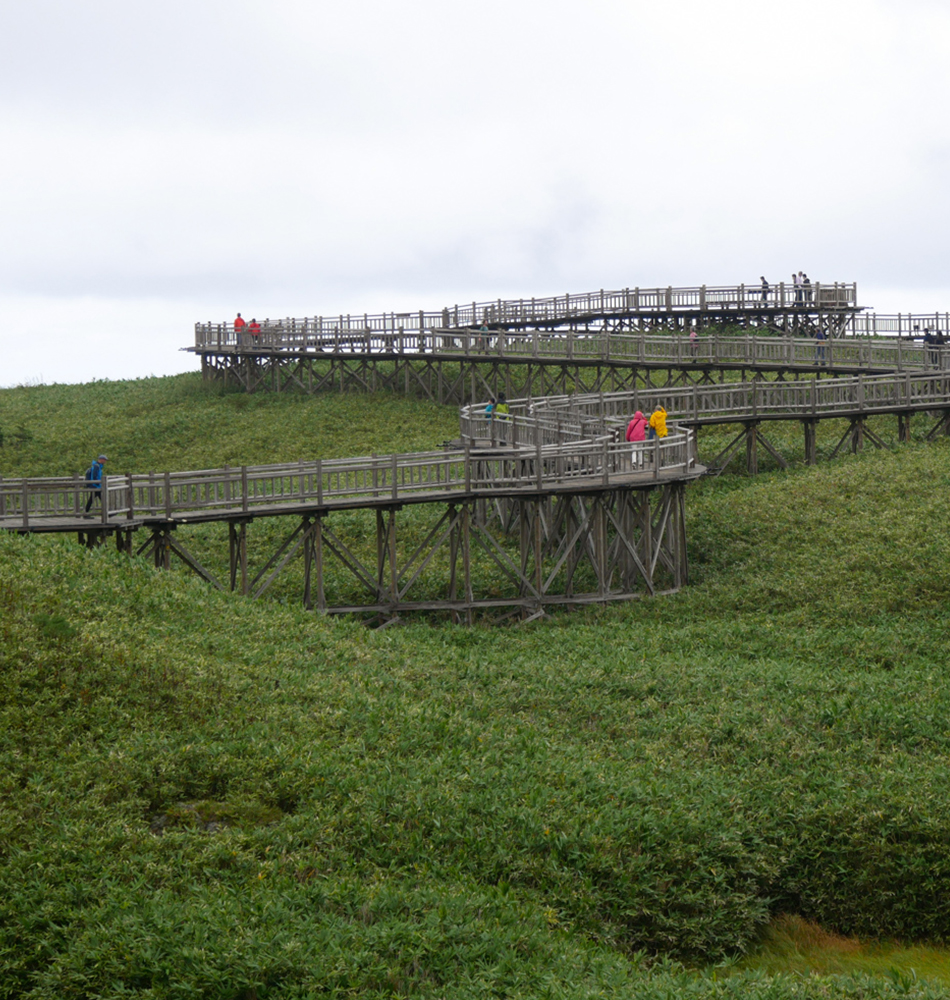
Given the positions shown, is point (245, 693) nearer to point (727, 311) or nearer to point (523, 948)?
point (523, 948)

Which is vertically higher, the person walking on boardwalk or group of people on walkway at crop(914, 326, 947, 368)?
group of people on walkway at crop(914, 326, 947, 368)

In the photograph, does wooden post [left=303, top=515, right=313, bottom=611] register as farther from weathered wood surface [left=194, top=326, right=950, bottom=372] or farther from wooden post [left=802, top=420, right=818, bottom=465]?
weathered wood surface [left=194, top=326, right=950, bottom=372]

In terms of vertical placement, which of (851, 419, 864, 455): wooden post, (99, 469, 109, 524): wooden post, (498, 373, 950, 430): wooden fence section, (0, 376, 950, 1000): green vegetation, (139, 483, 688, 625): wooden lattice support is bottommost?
(0, 376, 950, 1000): green vegetation

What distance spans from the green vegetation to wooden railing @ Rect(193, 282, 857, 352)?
29955 mm

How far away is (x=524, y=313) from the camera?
59969mm

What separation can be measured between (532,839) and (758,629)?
1151 centimetres

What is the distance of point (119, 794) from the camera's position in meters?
15.1

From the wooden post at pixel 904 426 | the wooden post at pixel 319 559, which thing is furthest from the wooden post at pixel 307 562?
the wooden post at pixel 904 426

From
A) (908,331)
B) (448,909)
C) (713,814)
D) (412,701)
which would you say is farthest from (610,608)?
(908,331)

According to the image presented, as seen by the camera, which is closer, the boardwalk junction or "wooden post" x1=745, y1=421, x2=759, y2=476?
the boardwalk junction

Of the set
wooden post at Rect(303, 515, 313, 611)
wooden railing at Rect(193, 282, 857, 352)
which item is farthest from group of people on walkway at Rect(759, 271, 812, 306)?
wooden post at Rect(303, 515, 313, 611)

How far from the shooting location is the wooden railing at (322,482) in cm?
2416

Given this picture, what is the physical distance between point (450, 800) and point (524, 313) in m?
46.2

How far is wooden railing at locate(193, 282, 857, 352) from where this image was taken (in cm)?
5369
